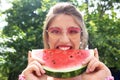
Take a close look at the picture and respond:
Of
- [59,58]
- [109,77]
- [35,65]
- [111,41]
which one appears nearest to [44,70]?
[35,65]

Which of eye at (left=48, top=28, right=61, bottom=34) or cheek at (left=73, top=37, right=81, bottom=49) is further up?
eye at (left=48, top=28, right=61, bottom=34)

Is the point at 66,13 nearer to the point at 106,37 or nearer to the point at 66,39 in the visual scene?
the point at 66,39

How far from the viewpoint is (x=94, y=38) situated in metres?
16.5

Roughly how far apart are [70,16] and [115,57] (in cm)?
1493

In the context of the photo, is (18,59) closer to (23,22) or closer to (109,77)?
(23,22)

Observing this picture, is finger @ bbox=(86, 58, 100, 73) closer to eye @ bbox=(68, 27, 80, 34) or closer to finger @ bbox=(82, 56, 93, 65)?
finger @ bbox=(82, 56, 93, 65)

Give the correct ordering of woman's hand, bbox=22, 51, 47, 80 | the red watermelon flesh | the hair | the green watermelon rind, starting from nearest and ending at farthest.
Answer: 1. woman's hand, bbox=22, 51, 47, 80
2. the green watermelon rind
3. the red watermelon flesh
4. the hair

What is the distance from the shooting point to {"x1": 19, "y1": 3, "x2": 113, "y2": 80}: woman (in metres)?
2.33

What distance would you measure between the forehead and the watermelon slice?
219 mm

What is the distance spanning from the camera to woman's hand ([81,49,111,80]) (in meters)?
2.33

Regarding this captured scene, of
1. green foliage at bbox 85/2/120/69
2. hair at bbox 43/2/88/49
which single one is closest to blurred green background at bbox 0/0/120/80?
green foliage at bbox 85/2/120/69

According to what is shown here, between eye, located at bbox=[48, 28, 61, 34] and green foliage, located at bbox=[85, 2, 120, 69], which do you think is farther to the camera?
green foliage, located at bbox=[85, 2, 120, 69]

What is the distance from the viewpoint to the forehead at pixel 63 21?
8.62 feet

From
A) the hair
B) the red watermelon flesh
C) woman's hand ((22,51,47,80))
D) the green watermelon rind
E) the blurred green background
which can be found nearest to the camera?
woman's hand ((22,51,47,80))
